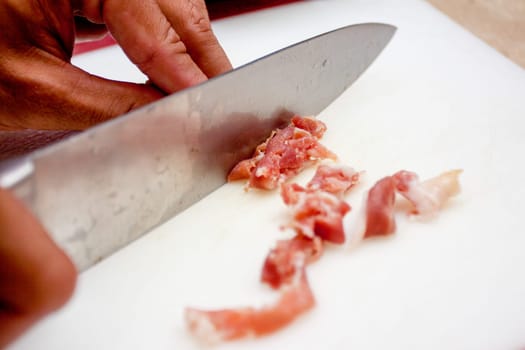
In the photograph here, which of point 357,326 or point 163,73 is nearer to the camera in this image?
point 357,326

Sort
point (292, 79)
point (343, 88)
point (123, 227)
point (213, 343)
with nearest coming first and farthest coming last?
point (213, 343), point (123, 227), point (292, 79), point (343, 88)

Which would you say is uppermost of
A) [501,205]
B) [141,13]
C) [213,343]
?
[141,13]

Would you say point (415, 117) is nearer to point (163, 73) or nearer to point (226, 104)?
point (226, 104)

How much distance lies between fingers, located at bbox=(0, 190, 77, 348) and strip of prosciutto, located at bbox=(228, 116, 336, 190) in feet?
1.94

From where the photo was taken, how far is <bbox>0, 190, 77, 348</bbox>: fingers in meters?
0.90

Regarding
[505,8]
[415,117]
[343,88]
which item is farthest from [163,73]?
[505,8]

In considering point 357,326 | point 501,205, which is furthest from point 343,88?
point 357,326

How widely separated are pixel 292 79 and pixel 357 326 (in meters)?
0.75

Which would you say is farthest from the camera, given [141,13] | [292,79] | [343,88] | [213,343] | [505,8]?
[505,8]

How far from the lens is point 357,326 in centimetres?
115

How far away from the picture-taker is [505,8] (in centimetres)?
244

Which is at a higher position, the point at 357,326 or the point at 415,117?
the point at 415,117

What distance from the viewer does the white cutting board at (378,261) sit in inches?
44.9

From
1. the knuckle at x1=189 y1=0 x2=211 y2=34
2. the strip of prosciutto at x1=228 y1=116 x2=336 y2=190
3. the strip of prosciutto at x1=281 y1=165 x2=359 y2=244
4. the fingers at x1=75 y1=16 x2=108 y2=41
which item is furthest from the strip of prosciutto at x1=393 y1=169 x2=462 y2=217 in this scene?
the fingers at x1=75 y1=16 x2=108 y2=41
